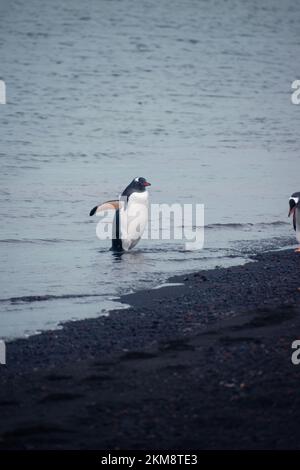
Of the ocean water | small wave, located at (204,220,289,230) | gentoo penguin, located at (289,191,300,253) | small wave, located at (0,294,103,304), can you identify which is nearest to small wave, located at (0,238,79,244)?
the ocean water

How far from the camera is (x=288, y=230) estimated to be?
38.9 feet

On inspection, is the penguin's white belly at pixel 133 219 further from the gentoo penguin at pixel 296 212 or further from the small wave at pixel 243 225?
the gentoo penguin at pixel 296 212

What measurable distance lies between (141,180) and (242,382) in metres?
6.38

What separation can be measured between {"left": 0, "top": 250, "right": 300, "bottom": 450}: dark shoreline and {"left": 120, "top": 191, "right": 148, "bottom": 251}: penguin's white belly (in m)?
3.23

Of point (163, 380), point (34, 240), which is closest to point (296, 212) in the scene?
point (34, 240)

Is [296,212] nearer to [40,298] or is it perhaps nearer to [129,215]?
[129,215]

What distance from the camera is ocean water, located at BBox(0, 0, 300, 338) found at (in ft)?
30.1

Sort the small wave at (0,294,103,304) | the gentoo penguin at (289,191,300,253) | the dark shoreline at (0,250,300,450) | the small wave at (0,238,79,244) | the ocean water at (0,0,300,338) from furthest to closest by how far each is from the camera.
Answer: the small wave at (0,238,79,244), the gentoo penguin at (289,191,300,253), the ocean water at (0,0,300,338), the small wave at (0,294,103,304), the dark shoreline at (0,250,300,450)

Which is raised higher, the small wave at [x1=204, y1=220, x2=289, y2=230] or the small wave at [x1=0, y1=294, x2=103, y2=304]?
the small wave at [x1=204, y1=220, x2=289, y2=230]

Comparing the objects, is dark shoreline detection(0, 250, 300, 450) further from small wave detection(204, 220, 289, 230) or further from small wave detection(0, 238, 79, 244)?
small wave detection(204, 220, 289, 230)

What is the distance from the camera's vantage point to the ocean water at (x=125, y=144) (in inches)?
361

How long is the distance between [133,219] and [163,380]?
5.66 meters

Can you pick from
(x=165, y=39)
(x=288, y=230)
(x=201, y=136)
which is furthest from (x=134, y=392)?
(x=165, y=39)
